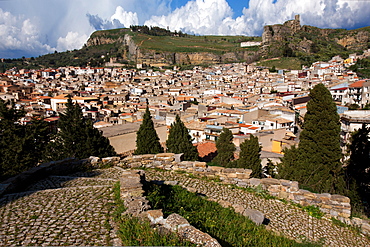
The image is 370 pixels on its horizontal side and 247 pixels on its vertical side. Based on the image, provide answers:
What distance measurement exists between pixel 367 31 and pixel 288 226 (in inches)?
4918

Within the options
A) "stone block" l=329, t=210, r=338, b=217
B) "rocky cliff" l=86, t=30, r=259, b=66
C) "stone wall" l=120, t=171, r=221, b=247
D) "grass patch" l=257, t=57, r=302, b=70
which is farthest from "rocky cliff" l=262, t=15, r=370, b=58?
"stone wall" l=120, t=171, r=221, b=247

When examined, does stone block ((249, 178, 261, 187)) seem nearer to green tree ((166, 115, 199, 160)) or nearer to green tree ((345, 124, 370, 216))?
green tree ((345, 124, 370, 216))

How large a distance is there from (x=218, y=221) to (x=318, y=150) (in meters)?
8.13

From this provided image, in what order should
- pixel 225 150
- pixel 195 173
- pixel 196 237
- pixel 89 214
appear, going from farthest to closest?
pixel 225 150 → pixel 195 173 → pixel 89 214 → pixel 196 237

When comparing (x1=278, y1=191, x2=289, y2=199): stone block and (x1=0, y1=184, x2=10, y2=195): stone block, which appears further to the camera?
(x1=278, y1=191, x2=289, y2=199): stone block

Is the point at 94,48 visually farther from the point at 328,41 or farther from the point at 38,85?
the point at 328,41

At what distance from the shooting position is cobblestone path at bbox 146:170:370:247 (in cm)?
541

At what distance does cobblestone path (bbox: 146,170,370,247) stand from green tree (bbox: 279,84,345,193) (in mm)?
4476

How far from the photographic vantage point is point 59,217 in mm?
4141

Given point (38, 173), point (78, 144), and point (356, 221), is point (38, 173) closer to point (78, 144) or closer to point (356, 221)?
point (78, 144)

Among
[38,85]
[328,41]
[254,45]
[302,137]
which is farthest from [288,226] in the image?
[254,45]

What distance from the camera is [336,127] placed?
1109cm

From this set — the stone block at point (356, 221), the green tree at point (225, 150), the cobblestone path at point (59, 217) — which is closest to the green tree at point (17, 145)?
the cobblestone path at point (59, 217)

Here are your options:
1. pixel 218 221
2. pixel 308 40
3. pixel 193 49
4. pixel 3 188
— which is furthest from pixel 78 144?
pixel 193 49
